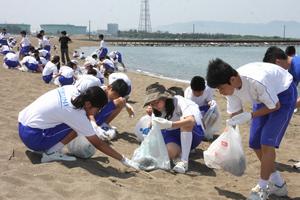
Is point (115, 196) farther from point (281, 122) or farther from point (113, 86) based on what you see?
point (113, 86)

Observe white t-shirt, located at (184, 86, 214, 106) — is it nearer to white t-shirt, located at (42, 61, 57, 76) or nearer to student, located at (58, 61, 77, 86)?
student, located at (58, 61, 77, 86)

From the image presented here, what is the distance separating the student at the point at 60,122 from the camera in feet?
14.1

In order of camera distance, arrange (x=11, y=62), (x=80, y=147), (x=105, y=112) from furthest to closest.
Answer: (x=11, y=62), (x=105, y=112), (x=80, y=147)

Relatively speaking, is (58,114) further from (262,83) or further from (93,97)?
(262,83)

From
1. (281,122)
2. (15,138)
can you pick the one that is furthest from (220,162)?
(15,138)

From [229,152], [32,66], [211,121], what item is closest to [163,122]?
[229,152]

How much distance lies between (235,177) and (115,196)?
1.72 metres

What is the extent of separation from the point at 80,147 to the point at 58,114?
2.09ft

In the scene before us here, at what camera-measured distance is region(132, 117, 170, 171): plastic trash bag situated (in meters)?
4.93

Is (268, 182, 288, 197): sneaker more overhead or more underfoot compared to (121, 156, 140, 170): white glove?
more underfoot

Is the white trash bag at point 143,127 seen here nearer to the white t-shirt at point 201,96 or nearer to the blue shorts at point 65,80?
the white t-shirt at point 201,96

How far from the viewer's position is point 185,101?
16.9 ft

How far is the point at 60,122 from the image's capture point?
454 cm

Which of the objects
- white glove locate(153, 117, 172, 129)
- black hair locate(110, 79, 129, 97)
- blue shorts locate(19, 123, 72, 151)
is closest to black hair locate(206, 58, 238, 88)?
white glove locate(153, 117, 172, 129)
